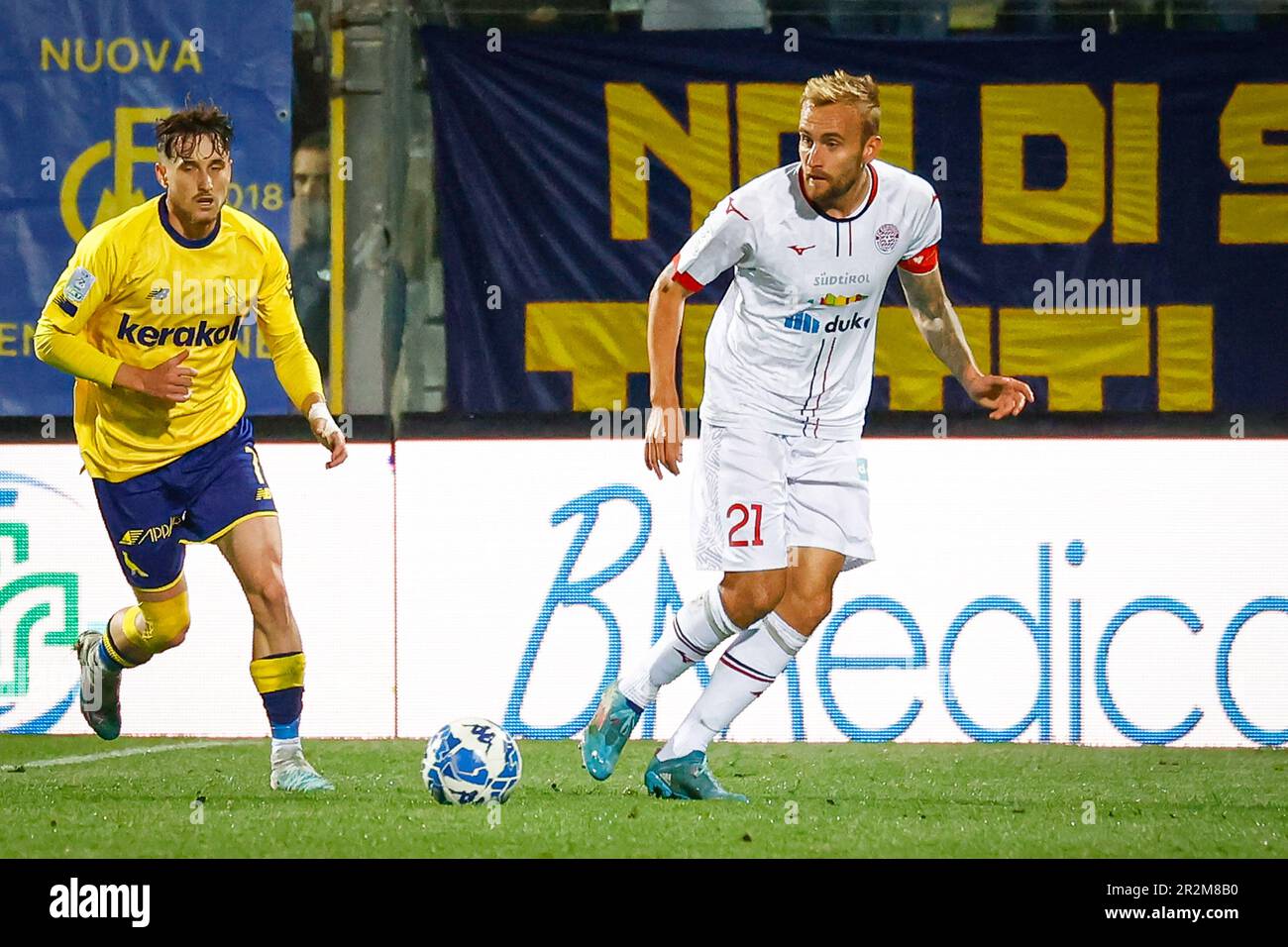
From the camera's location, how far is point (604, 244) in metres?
8.98

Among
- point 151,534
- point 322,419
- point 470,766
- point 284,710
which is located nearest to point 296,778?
point 284,710

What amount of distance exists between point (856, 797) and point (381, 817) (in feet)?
4.86

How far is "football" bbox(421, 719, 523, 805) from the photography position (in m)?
6.02

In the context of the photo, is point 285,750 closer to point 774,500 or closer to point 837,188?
point 774,500

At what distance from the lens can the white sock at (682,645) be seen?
6.26 metres

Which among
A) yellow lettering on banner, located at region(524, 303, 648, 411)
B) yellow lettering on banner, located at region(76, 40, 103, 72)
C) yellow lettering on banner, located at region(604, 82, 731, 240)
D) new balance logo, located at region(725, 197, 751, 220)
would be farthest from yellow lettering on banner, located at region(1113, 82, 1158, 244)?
yellow lettering on banner, located at region(76, 40, 103, 72)

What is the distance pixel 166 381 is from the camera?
642 centimetres

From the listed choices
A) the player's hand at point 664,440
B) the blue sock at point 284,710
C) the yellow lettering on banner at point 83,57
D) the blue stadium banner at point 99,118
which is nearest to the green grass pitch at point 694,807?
the blue sock at point 284,710

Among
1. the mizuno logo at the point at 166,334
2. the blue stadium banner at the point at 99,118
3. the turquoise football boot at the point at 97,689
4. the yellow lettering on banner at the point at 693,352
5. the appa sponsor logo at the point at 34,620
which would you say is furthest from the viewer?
the blue stadium banner at the point at 99,118

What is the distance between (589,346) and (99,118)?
7.62 ft

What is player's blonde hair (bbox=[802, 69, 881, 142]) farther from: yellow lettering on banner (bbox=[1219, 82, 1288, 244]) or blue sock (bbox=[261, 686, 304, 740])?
yellow lettering on banner (bbox=[1219, 82, 1288, 244])

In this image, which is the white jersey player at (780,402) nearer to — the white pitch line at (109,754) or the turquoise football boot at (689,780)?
the turquoise football boot at (689,780)

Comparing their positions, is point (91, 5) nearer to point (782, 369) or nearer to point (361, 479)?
point (361, 479)

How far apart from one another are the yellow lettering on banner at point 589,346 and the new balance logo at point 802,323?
2.70 metres
